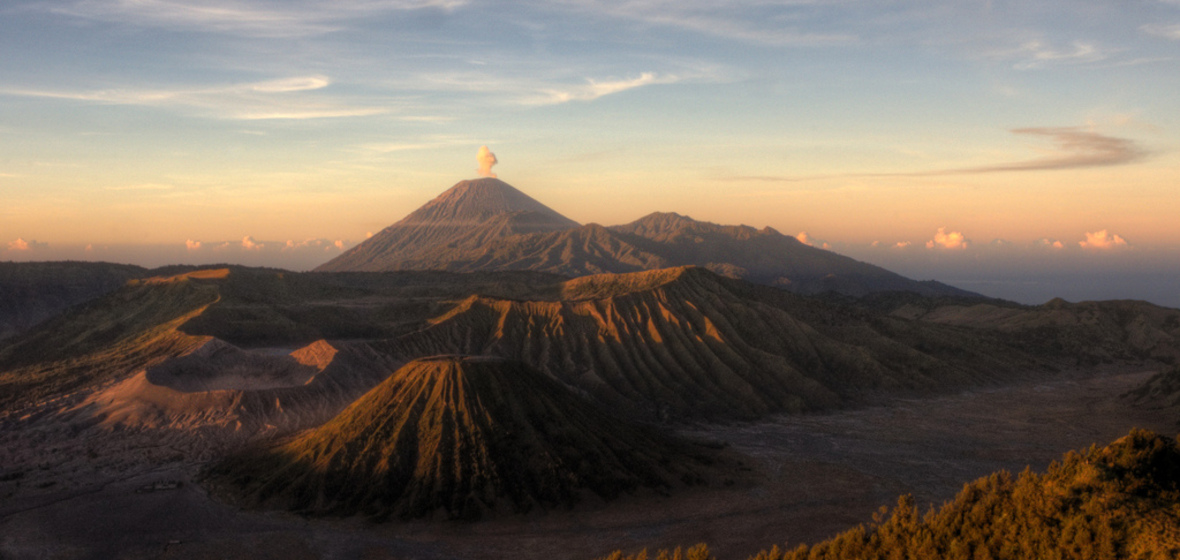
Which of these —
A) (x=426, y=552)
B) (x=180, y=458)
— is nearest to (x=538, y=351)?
(x=180, y=458)

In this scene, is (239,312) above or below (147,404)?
above

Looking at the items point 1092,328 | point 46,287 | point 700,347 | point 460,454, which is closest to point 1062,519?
point 460,454

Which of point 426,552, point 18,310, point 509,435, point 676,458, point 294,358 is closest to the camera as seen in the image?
point 426,552

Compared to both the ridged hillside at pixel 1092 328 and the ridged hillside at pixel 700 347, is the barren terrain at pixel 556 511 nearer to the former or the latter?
the ridged hillside at pixel 700 347

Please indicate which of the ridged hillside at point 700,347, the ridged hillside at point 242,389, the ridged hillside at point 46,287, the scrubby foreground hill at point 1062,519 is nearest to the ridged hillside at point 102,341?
the ridged hillside at point 242,389

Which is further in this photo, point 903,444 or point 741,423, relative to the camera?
point 741,423

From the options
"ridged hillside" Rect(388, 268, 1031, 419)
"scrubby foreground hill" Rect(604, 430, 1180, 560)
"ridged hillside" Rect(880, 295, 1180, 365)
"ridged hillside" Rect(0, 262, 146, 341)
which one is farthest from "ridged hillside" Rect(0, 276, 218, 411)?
"ridged hillside" Rect(880, 295, 1180, 365)

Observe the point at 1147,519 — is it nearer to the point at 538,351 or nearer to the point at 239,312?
the point at 538,351

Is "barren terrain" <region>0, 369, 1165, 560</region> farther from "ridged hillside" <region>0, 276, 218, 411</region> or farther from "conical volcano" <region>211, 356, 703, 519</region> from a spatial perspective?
"ridged hillside" <region>0, 276, 218, 411</region>
